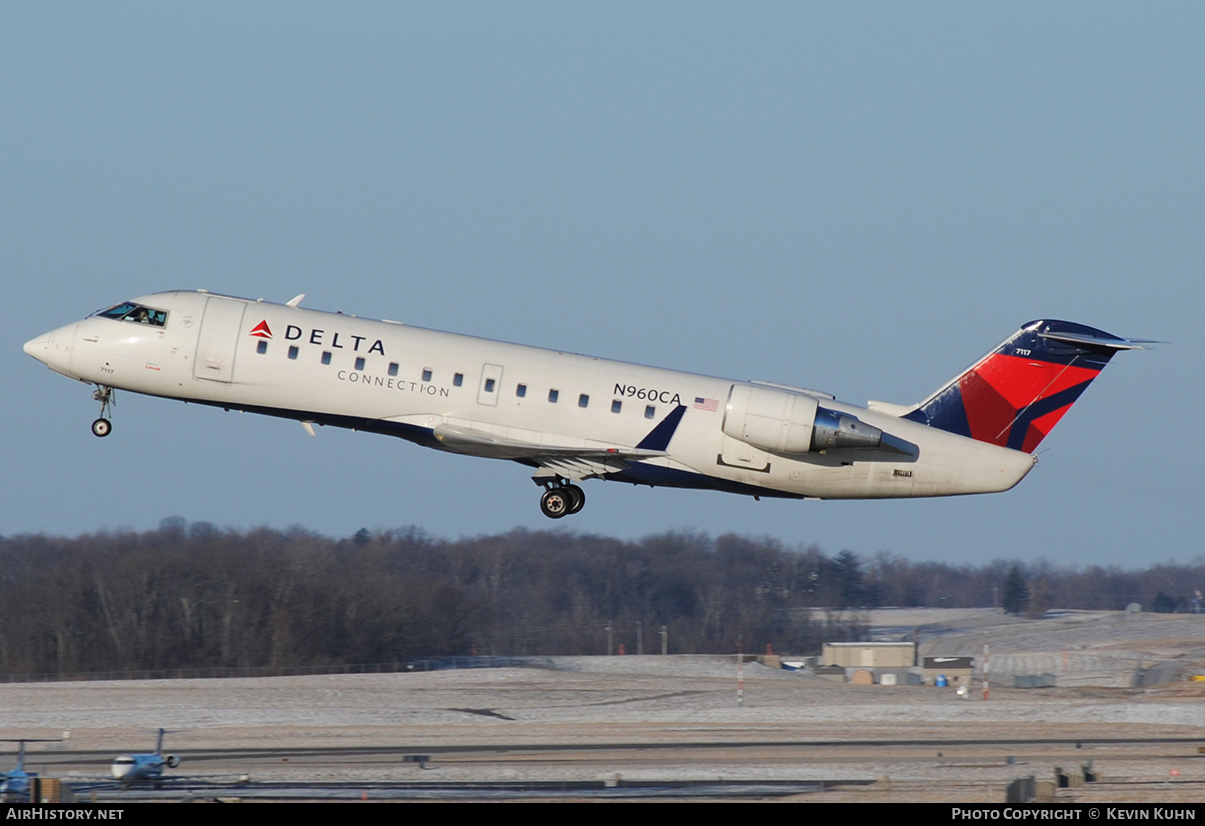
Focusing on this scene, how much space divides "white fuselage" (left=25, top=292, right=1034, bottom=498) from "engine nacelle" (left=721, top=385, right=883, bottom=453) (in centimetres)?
30

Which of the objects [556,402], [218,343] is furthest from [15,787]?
[556,402]

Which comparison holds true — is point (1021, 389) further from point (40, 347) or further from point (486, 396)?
point (40, 347)

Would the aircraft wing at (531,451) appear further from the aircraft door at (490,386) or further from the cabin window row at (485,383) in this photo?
the cabin window row at (485,383)

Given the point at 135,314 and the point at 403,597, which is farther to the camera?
the point at 403,597

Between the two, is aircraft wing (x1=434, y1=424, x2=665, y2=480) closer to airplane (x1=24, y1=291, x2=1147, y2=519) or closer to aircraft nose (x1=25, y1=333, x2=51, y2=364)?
airplane (x1=24, y1=291, x2=1147, y2=519)

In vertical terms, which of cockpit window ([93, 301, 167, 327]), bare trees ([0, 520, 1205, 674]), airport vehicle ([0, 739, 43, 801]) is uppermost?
cockpit window ([93, 301, 167, 327])

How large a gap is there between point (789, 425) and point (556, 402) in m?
4.95

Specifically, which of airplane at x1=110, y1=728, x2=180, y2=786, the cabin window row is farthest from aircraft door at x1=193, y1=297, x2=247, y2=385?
airplane at x1=110, y1=728, x2=180, y2=786

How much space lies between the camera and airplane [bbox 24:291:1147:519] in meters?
32.3

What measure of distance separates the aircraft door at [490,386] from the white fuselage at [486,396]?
0.07 ft

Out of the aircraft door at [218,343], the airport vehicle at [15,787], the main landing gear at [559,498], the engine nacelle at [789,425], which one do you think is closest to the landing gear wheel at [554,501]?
the main landing gear at [559,498]

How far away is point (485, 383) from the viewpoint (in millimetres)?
32312

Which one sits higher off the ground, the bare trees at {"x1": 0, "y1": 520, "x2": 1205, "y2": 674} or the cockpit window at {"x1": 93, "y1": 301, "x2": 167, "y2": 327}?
the cockpit window at {"x1": 93, "y1": 301, "x2": 167, "y2": 327}

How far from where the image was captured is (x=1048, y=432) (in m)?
34.9
